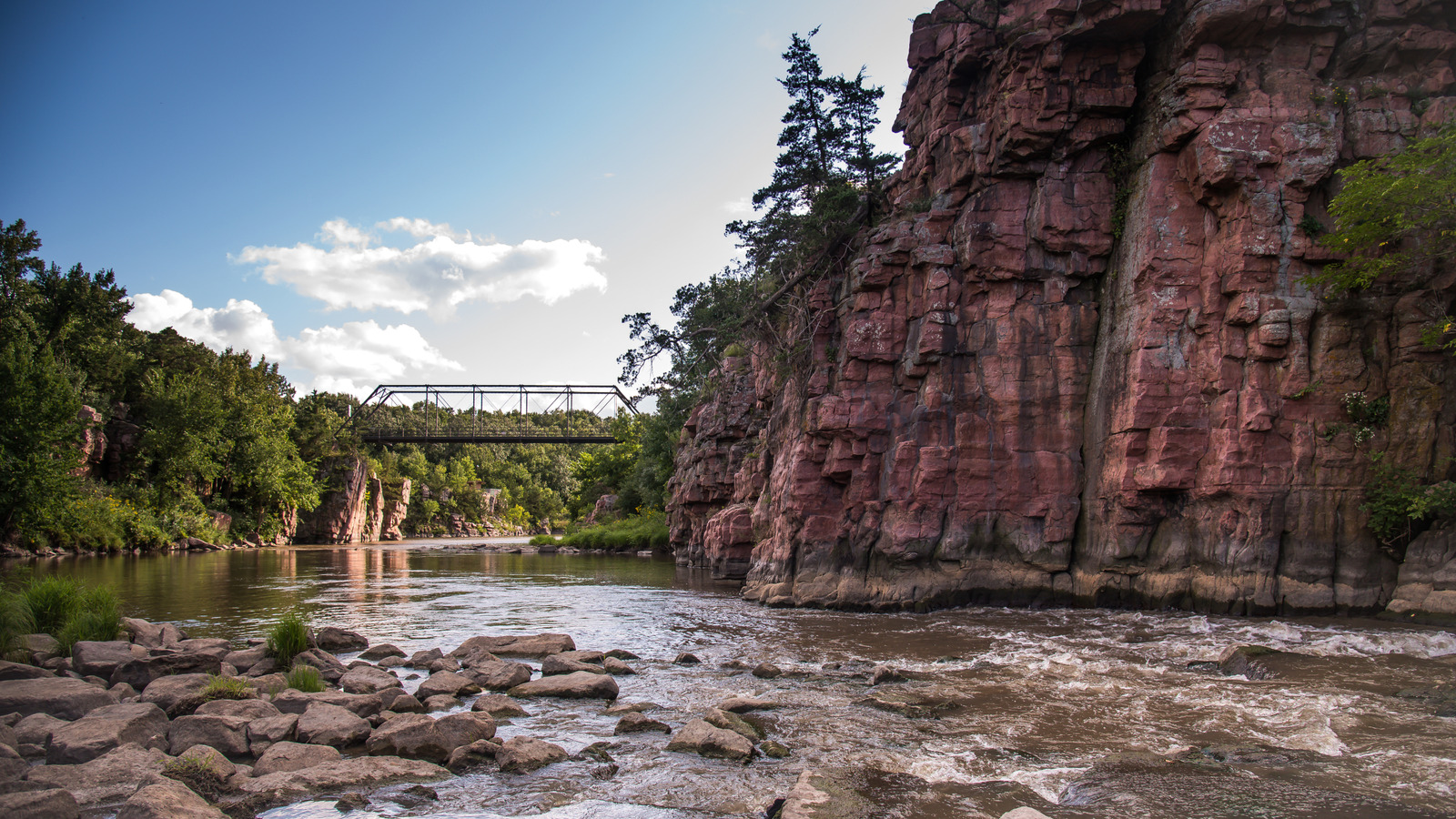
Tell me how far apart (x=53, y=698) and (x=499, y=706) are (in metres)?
4.91

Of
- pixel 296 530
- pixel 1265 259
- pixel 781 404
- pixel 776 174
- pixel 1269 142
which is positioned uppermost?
pixel 776 174

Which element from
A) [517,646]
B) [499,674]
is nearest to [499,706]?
[499,674]

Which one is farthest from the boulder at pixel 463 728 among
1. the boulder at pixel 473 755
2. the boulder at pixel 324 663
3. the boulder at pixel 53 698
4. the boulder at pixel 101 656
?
the boulder at pixel 101 656

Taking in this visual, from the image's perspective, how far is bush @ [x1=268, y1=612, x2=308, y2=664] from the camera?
40.0 feet

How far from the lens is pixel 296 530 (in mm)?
71562

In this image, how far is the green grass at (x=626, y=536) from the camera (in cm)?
5041

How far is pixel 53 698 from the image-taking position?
28.9ft

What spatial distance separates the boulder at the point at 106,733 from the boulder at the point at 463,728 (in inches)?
106

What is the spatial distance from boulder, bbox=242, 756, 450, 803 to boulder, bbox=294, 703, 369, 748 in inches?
35.7

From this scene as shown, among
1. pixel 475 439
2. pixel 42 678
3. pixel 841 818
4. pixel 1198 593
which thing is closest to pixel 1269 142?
pixel 1198 593

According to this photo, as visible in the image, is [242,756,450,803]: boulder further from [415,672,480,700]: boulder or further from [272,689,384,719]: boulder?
[415,672,480,700]: boulder

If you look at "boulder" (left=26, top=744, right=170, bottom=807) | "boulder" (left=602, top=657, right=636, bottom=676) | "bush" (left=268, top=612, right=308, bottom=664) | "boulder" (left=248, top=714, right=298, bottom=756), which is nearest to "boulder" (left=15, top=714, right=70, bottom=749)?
"boulder" (left=26, top=744, right=170, bottom=807)

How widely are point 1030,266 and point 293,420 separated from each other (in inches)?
2622

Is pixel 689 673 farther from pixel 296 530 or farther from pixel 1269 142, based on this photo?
pixel 296 530
